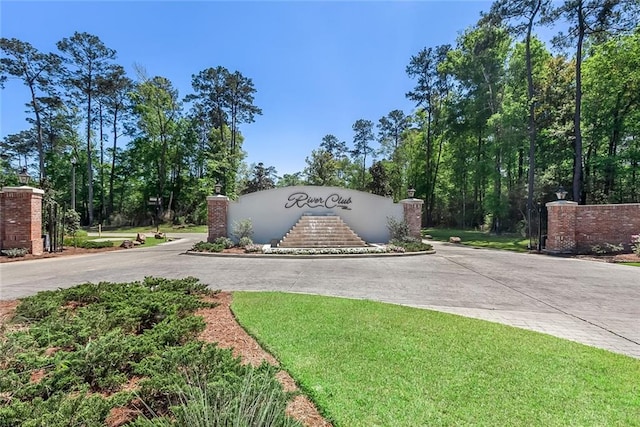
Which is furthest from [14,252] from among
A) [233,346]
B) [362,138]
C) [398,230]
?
[362,138]

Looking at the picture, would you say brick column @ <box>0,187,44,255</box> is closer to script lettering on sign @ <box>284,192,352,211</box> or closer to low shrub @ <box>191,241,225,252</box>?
low shrub @ <box>191,241,225,252</box>

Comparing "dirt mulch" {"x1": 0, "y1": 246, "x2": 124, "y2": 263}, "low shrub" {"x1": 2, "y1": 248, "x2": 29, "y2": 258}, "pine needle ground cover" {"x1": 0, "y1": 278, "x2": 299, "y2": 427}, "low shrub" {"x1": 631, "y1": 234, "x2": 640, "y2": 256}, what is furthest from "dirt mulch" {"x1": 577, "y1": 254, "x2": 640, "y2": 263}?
"low shrub" {"x1": 2, "y1": 248, "x2": 29, "y2": 258}

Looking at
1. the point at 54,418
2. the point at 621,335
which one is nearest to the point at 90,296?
the point at 54,418

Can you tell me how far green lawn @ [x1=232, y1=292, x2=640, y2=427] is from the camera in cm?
215

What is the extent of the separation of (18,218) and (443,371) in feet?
44.1

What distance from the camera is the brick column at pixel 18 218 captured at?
10.0 meters

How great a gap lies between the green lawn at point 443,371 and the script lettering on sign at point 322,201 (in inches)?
434

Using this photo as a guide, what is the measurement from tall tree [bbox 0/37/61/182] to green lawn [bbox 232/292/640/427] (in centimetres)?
3113

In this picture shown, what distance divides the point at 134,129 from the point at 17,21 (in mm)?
29448

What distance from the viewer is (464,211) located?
28.8m

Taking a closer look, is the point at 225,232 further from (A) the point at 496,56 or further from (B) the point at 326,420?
(A) the point at 496,56

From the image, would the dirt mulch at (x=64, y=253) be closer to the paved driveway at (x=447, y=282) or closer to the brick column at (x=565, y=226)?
the paved driveway at (x=447, y=282)

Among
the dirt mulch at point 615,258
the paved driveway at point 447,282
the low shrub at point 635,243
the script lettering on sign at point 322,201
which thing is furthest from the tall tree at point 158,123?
the low shrub at point 635,243

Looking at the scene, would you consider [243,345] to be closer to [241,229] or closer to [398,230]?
[241,229]
